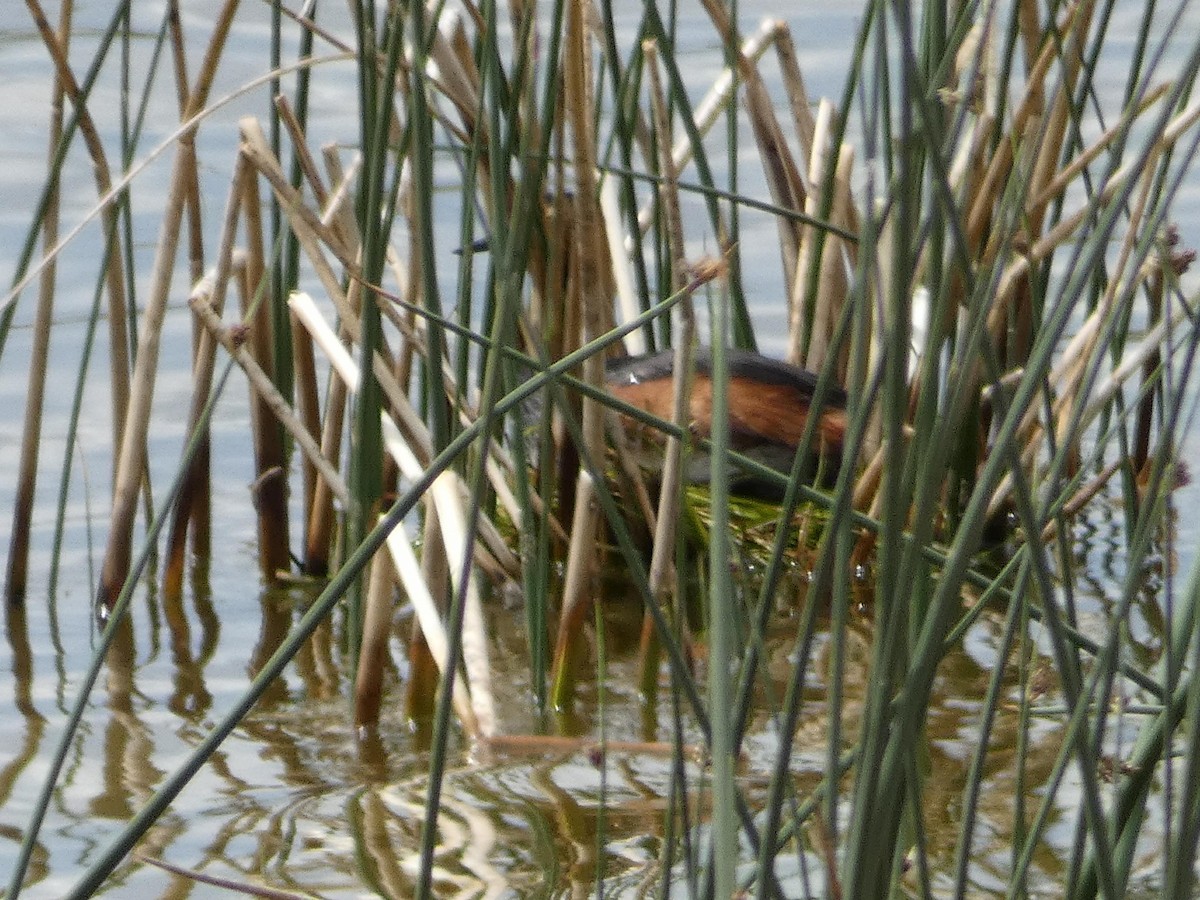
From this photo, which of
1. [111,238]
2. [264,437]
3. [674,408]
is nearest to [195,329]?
[264,437]

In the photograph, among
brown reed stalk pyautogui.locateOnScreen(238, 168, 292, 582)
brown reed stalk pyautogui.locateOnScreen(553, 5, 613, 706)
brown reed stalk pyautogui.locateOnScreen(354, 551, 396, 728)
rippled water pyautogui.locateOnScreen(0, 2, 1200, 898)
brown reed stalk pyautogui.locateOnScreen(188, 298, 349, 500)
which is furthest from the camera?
brown reed stalk pyautogui.locateOnScreen(238, 168, 292, 582)

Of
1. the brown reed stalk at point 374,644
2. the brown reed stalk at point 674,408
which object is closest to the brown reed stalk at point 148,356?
the brown reed stalk at point 374,644

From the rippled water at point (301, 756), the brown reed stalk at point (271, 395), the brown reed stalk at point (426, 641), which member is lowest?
the rippled water at point (301, 756)

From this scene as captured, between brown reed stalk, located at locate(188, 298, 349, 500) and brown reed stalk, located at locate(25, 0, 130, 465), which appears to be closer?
brown reed stalk, located at locate(188, 298, 349, 500)

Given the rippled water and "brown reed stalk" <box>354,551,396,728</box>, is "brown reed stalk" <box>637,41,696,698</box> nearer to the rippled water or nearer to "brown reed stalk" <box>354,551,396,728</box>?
the rippled water

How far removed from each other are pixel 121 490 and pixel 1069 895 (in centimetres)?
219

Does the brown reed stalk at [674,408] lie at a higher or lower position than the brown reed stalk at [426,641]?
higher

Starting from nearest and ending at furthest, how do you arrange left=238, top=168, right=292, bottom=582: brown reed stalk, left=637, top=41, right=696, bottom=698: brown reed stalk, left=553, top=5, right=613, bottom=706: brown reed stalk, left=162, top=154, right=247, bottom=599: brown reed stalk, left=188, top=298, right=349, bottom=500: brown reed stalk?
1. left=637, top=41, right=696, bottom=698: brown reed stalk
2. left=553, top=5, right=613, bottom=706: brown reed stalk
3. left=188, top=298, right=349, bottom=500: brown reed stalk
4. left=162, top=154, right=247, bottom=599: brown reed stalk
5. left=238, top=168, right=292, bottom=582: brown reed stalk

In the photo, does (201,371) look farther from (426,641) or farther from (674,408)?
(674,408)

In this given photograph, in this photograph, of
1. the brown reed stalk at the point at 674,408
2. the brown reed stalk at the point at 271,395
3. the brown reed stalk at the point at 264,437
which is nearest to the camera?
the brown reed stalk at the point at 674,408

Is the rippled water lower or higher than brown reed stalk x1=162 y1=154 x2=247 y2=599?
lower

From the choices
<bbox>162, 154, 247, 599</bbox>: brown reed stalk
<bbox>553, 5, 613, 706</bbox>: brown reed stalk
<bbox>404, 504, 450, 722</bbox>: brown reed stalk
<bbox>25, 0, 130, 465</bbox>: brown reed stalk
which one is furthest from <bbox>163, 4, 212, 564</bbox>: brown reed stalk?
<bbox>553, 5, 613, 706</bbox>: brown reed stalk

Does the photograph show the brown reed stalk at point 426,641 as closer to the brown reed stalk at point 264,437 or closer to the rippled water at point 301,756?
the rippled water at point 301,756

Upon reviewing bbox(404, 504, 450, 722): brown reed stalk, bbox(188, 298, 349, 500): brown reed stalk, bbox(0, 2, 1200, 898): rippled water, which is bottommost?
bbox(0, 2, 1200, 898): rippled water
